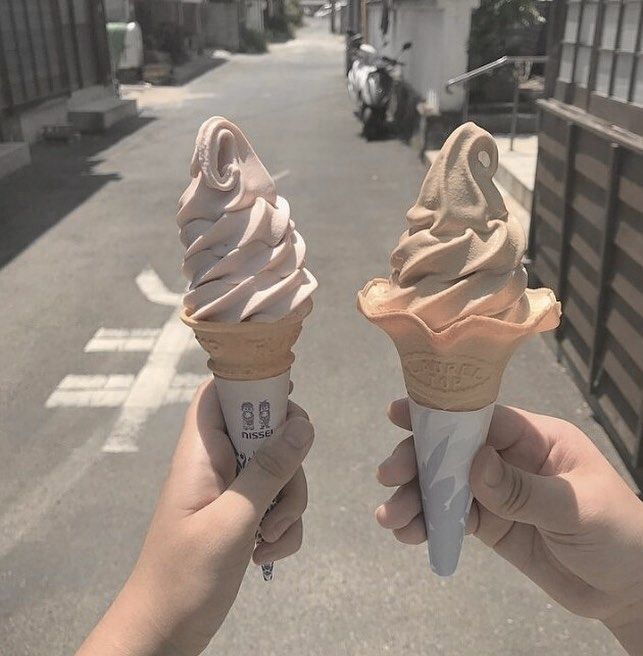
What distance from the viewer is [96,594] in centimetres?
385

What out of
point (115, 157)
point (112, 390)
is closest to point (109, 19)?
point (115, 157)

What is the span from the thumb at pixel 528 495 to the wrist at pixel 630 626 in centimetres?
50

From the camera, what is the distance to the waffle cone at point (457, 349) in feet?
6.40

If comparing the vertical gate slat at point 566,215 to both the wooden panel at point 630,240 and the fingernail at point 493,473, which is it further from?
the fingernail at point 493,473

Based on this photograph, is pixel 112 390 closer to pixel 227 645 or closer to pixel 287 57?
pixel 227 645

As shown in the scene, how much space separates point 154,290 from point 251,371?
575 centimetres

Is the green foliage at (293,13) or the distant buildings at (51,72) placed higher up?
the green foliage at (293,13)

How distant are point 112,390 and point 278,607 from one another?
273 centimetres

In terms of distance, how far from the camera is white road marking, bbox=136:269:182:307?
7.47 metres

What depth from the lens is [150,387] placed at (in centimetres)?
583

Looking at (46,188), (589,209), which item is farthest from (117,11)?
(589,209)

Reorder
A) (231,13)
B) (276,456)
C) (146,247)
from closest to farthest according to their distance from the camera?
(276,456)
(146,247)
(231,13)

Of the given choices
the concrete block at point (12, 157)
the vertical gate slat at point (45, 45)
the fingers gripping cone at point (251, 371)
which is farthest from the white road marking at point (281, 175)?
the fingers gripping cone at point (251, 371)

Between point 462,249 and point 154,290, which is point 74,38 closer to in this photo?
point 154,290
